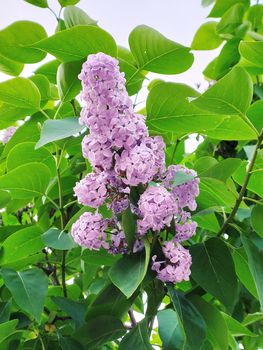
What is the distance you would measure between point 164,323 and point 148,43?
0.36 m

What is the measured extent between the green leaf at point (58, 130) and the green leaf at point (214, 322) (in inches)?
10.2

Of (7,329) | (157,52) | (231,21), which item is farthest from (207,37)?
(7,329)

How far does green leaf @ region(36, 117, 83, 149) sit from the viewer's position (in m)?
0.62

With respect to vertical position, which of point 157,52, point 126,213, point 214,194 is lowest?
point 214,194

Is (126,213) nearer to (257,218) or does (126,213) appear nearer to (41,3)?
(257,218)

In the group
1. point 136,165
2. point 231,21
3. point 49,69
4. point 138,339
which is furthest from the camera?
point 231,21

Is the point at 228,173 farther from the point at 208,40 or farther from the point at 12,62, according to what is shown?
the point at 208,40

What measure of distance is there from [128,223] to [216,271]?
17 cm

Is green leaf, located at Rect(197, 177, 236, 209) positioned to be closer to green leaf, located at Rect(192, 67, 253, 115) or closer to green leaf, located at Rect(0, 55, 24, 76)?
green leaf, located at Rect(192, 67, 253, 115)

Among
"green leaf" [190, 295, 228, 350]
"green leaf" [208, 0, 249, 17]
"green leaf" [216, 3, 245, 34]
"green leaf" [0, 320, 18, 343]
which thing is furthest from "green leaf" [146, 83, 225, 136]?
"green leaf" [208, 0, 249, 17]

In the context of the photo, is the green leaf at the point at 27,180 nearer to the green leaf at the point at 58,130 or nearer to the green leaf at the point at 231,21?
the green leaf at the point at 58,130

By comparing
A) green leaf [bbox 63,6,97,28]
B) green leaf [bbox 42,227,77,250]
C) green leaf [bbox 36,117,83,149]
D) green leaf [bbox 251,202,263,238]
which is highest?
green leaf [bbox 63,6,97,28]

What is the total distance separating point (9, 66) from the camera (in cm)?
89

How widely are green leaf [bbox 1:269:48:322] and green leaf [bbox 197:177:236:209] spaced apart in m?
0.25
